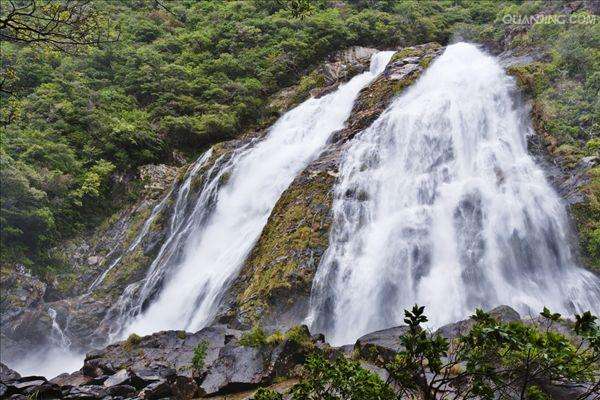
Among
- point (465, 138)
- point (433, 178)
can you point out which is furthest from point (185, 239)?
point (465, 138)

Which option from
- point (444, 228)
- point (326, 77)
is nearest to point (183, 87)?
point (326, 77)

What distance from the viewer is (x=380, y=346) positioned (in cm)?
691

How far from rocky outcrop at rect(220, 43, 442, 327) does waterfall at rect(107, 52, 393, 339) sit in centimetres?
86

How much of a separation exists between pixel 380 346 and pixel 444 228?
560 centimetres

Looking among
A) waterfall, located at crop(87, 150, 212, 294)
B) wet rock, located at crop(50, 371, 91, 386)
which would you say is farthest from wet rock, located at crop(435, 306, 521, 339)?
waterfall, located at crop(87, 150, 212, 294)

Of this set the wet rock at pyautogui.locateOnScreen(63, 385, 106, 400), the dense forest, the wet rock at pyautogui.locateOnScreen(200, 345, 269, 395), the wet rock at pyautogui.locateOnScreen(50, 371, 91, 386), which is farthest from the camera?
the dense forest

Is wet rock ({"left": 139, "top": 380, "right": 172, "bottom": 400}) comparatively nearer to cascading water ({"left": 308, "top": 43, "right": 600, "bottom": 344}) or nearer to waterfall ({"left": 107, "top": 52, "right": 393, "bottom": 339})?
cascading water ({"left": 308, "top": 43, "right": 600, "bottom": 344})

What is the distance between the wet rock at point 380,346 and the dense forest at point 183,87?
20.5ft

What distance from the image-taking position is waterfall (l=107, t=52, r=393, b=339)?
42.2ft

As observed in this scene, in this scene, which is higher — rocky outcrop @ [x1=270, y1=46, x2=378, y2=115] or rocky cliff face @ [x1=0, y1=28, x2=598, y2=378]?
rocky outcrop @ [x1=270, y1=46, x2=378, y2=115]

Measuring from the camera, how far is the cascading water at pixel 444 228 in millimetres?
10188

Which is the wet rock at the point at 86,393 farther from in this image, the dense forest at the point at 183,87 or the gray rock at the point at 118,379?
the dense forest at the point at 183,87

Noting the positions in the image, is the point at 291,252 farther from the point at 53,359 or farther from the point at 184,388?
the point at 53,359

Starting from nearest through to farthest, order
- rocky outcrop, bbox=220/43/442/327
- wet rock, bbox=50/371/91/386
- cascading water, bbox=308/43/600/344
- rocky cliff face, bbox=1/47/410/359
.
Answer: wet rock, bbox=50/371/91/386 < cascading water, bbox=308/43/600/344 < rocky outcrop, bbox=220/43/442/327 < rocky cliff face, bbox=1/47/410/359
